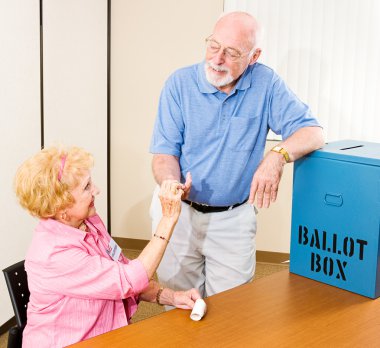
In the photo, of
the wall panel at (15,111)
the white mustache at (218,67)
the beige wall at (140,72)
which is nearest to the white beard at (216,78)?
the white mustache at (218,67)

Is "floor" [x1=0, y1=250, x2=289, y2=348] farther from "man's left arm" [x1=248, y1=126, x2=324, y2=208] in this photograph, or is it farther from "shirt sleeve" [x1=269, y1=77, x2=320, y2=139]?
"man's left arm" [x1=248, y1=126, x2=324, y2=208]

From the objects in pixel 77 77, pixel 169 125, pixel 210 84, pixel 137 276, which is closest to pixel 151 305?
pixel 77 77

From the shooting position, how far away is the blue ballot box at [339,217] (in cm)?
167

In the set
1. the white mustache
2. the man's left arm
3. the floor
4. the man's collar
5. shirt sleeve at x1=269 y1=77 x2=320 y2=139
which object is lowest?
the floor

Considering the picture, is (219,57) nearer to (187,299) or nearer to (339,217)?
(339,217)

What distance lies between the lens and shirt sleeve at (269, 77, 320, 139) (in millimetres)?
2160

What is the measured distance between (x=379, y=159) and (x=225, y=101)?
2.57ft

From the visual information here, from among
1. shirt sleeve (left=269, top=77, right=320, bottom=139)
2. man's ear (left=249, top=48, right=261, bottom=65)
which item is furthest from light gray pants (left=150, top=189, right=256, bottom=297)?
man's ear (left=249, top=48, right=261, bottom=65)

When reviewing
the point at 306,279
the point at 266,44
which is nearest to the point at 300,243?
the point at 306,279

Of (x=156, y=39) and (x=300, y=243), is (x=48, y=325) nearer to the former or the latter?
(x=300, y=243)

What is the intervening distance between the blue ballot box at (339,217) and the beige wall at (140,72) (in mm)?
2593

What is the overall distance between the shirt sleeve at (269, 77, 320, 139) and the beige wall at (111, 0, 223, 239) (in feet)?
6.83

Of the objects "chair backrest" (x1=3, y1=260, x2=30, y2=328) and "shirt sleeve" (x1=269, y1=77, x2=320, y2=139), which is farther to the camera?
"shirt sleeve" (x1=269, y1=77, x2=320, y2=139)

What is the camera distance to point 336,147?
185 cm
